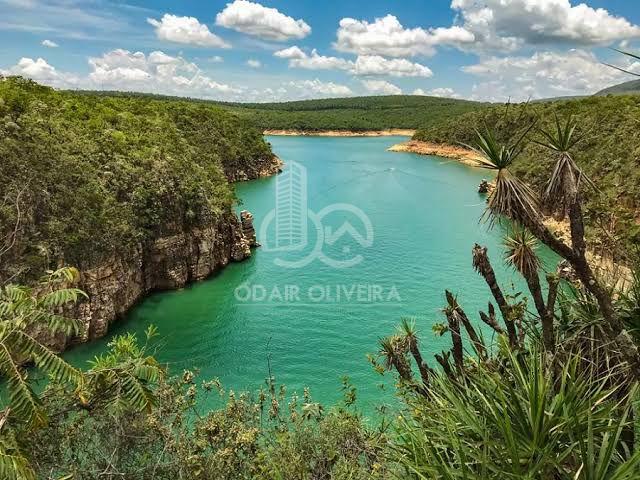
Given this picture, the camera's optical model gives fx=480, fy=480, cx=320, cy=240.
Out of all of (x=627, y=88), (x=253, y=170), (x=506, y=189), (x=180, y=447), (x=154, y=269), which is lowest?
(x=154, y=269)

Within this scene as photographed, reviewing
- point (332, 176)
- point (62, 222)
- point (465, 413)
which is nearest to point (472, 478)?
point (465, 413)

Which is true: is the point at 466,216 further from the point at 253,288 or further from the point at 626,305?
the point at 626,305

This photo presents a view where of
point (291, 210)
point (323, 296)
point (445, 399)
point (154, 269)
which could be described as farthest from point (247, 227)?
point (445, 399)

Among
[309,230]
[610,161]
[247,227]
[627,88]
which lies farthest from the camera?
[309,230]

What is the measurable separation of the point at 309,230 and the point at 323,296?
13.4 m

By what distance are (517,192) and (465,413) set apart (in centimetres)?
238

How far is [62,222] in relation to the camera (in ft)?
58.9

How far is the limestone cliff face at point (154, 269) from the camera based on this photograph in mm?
18422

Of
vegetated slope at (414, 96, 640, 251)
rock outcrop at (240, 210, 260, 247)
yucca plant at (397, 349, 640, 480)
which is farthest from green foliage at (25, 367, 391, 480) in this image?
rock outcrop at (240, 210, 260, 247)

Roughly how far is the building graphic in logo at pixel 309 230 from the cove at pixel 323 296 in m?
0.09

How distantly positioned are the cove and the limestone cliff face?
63 centimetres

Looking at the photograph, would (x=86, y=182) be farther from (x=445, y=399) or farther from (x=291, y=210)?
(x=291, y=210)

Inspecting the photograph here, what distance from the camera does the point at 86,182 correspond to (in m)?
20.1

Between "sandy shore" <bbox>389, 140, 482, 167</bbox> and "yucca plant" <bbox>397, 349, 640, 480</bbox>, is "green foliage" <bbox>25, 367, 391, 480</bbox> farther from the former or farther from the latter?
"sandy shore" <bbox>389, 140, 482, 167</bbox>
